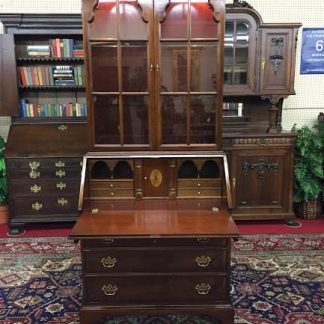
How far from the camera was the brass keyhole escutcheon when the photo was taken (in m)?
2.25

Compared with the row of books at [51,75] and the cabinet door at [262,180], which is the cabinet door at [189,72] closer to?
the cabinet door at [262,180]

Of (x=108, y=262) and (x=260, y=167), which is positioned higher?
(x=260, y=167)

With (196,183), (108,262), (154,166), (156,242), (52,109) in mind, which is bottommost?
(108,262)

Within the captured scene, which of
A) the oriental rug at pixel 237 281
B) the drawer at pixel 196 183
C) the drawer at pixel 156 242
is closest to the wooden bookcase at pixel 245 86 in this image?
the oriental rug at pixel 237 281

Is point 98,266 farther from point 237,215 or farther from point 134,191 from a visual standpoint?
point 237,215

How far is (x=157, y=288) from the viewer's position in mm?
1972

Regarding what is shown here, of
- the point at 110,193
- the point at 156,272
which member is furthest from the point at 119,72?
the point at 156,272

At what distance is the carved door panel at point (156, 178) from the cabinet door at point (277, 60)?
6.07ft

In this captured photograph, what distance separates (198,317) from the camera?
2213 millimetres

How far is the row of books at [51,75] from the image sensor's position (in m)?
3.67

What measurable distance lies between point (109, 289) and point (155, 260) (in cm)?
30

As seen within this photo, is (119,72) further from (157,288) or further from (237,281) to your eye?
(237,281)

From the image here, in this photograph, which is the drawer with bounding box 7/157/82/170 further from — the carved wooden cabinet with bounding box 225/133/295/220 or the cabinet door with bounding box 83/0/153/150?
the carved wooden cabinet with bounding box 225/133/295/220

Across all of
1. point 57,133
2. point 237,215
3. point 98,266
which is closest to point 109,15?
point 98,266
